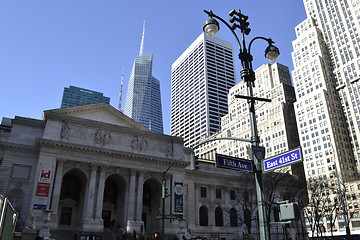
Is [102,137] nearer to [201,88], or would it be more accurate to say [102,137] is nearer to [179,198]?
[179,198]

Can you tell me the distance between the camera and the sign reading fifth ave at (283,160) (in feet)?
30.8

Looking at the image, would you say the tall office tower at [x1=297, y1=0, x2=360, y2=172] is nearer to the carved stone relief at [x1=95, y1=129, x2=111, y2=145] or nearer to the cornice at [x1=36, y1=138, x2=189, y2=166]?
the cornice at [x1=36, y1=138, x2=189, y2=166]

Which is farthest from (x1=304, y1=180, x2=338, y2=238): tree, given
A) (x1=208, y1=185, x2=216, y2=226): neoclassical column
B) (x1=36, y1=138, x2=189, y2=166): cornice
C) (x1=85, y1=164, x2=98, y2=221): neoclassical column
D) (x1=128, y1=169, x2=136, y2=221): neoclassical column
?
(x1=85, y1=164, x2=98, y2=221): neoclassical column

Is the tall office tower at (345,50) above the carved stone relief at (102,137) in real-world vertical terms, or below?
above

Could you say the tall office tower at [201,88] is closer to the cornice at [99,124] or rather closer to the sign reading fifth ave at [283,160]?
the cornice at [99,124]

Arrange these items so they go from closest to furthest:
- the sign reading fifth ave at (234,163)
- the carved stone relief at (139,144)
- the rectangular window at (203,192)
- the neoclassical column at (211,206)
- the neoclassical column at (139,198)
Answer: the sign reading fifth ave at (234,163)
the neoclassical column at (139,198)
the carved stone relief at (139,144)
the neoclassical column at (211,206)
the rectangular window at (203,192)

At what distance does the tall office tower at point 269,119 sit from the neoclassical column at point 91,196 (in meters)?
69.0

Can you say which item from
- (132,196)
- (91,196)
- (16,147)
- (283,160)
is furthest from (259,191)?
(16,147)

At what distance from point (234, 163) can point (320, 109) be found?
95.8 metres

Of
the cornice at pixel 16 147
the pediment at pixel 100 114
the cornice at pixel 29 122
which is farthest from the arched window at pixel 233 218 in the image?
the cornice at pixel 29 122

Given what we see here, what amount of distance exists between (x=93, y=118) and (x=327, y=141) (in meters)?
71.8

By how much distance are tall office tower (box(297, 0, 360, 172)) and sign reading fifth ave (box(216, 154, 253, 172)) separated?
97022 millimetres

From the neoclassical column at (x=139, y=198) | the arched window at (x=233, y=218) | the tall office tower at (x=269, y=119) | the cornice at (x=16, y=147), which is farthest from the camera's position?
the tall office tower at (x=269, y=119)

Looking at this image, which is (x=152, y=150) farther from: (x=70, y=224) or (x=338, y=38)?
(x=338, y=38)
